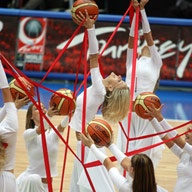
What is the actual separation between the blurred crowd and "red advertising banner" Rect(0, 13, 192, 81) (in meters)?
0.87

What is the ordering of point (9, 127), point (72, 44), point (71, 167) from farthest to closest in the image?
point (72, 44) → point (71, 167) → point (9, 127)

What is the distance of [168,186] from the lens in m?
8.78

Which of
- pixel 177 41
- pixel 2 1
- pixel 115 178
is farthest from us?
pixel 2 1

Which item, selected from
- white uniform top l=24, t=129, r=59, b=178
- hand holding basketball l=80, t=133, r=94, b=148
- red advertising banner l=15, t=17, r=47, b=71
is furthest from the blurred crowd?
hand holding basketball l=80, t=133, r=94, b=148

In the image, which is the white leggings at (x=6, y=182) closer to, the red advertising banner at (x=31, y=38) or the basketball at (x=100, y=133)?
the basketball at (x=100, y=133)

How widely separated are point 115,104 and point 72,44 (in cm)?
637

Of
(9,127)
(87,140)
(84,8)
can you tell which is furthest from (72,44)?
(9,127)

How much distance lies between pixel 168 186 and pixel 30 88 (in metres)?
2.93

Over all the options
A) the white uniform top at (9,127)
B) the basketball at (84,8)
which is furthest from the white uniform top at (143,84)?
the white uniform top at (9,127)

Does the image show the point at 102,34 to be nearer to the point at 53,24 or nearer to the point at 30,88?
the point at 53,24

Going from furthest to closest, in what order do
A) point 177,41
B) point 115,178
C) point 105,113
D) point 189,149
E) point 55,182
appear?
point 177,41, point 55,182, point 105,113, point 189,149, point 115,178

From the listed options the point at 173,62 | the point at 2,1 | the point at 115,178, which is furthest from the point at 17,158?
the point at 2,1

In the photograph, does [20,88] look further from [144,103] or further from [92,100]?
[144,103]

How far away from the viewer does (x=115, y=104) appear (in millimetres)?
7273
